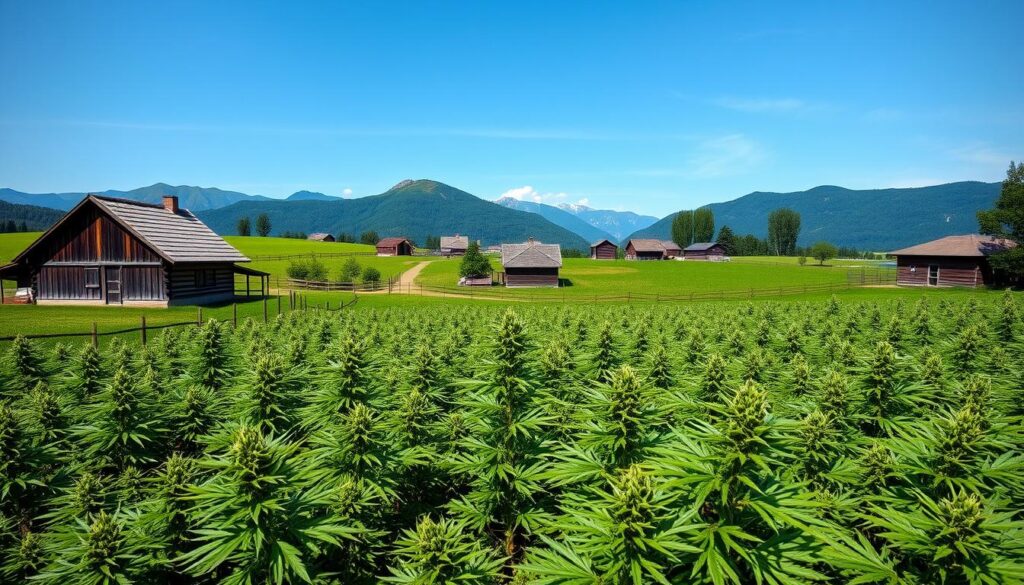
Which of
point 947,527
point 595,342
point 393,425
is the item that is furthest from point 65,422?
point 947,527

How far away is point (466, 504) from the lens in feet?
18.5

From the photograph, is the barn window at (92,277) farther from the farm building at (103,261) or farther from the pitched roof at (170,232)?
the pitched roof at (170,232)

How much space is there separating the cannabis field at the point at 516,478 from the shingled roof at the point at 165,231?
107 ft

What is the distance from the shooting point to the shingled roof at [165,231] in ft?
118

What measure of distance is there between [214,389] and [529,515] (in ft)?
23.5

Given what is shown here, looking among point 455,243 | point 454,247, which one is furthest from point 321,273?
point 455,243

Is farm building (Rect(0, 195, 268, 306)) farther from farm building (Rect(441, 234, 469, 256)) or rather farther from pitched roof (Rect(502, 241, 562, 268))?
farm building (Rect(441, 234, 469, 256))

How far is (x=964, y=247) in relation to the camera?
188ft

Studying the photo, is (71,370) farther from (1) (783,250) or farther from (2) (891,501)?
(1) (783,250)

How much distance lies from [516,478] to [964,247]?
250 ft

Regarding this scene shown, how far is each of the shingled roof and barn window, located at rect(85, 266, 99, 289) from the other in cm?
368

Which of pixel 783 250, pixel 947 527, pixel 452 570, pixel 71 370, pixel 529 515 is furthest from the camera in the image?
pixel 783 250

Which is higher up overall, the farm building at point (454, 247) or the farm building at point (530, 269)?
the farm building at point (454, 247)

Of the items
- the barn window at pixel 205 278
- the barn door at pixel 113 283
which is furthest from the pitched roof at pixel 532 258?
the barn door at pixel 113 283
